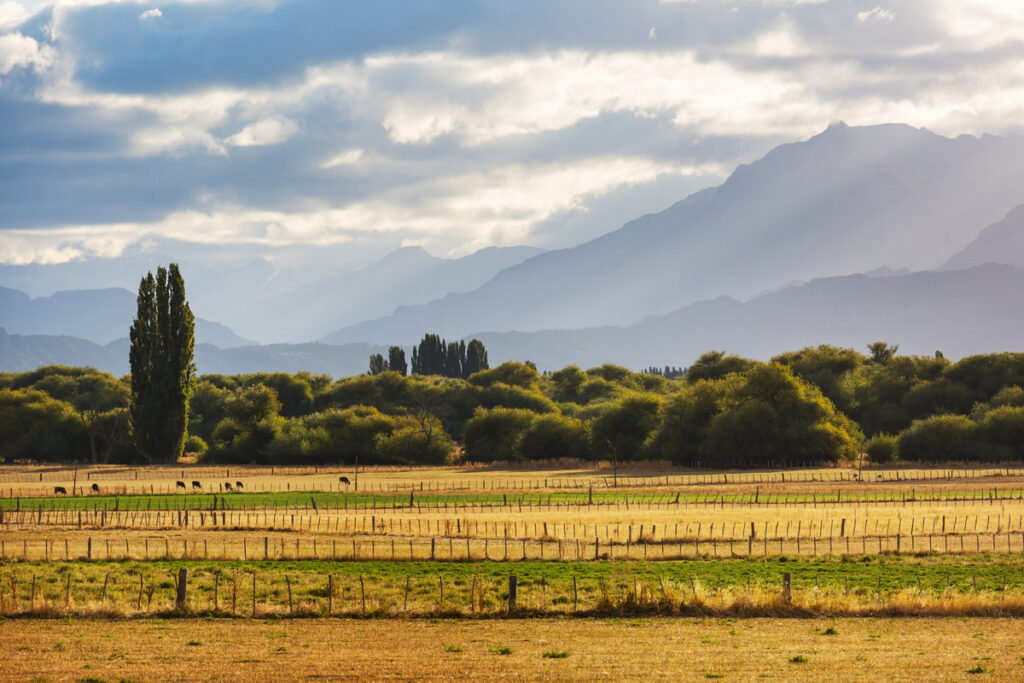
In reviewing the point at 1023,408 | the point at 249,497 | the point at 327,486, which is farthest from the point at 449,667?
the point at 1023,408

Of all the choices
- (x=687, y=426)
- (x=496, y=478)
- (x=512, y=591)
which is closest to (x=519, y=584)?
(x=512, y=591)

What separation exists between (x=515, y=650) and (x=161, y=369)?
106 meters

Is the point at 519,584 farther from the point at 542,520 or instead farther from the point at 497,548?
the point at 542,520

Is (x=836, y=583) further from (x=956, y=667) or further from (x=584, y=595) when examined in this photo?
(x=956, y=667)

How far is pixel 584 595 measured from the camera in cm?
4334

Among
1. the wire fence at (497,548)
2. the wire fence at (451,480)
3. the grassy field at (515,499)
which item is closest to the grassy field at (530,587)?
the wire fence at (497,548)

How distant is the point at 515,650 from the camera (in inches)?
1271

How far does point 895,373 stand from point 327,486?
91.1 m

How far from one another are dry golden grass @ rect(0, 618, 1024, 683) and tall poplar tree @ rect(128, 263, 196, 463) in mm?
96899

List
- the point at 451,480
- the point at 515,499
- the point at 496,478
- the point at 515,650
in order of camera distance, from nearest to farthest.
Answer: the point at 515,650 < the point at 515,499 < the point at 451,480 < the point at 496,478

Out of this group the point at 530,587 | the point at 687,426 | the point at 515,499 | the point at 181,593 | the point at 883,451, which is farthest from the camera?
the point at 687,426

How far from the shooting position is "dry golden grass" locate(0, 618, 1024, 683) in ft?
94.6

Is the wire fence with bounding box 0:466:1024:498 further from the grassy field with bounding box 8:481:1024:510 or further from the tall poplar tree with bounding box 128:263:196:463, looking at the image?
the grassy field with bounding box 8:481:1024:510

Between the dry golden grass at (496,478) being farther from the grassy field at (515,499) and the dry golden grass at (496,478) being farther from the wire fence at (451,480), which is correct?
the grassy field at (515,499)
